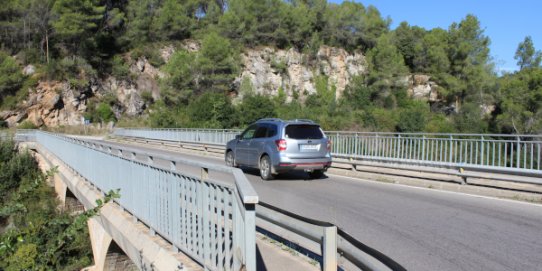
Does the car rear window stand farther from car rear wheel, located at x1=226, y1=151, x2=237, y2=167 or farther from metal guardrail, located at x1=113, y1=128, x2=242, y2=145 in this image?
metal guardrail, located at x1=113, y1=128, x2=242, y2=145

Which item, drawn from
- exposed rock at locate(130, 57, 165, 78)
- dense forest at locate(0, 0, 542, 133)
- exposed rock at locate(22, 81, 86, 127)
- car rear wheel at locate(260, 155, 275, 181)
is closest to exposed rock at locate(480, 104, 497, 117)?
dense forest at locate(0, 0, 542, 133)

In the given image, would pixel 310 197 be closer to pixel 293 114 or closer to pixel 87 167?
pixel 87 167

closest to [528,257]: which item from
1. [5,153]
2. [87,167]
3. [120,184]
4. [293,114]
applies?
[120,184]

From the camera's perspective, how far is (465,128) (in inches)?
2115

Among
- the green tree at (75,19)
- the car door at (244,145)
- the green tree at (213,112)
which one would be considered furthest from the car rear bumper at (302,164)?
the green tree at (75,19)

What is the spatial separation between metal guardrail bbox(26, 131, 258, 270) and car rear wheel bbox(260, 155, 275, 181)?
19.7 ft

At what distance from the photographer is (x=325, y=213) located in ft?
27.2

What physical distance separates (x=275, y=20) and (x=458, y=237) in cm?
8096

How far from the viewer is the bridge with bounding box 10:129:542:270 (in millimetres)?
3850

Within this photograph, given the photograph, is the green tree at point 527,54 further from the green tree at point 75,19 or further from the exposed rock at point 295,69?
the green tree at point 75,19

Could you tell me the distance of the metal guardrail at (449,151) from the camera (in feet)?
36.4

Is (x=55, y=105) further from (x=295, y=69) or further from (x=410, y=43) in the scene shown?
(x=410, y=43)

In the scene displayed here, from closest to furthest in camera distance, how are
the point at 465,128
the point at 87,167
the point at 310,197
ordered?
the point at 310,197
the point at 87,167
the point at 465,128

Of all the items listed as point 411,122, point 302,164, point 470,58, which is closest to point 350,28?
point 470,58
